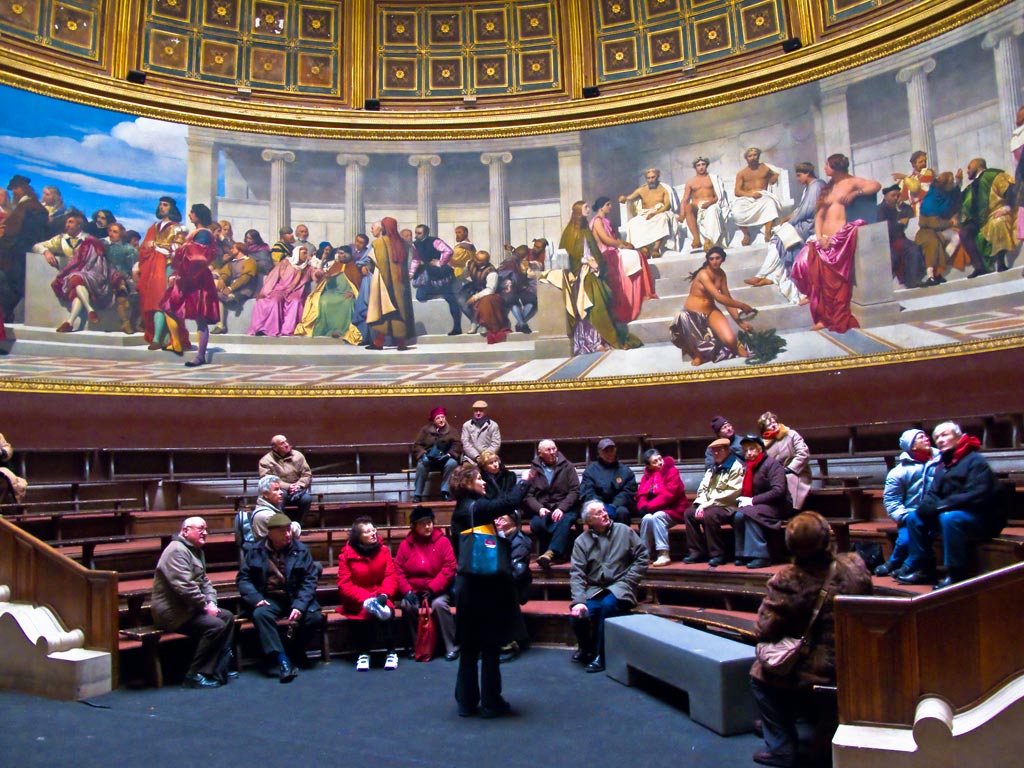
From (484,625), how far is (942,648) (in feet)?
8.55

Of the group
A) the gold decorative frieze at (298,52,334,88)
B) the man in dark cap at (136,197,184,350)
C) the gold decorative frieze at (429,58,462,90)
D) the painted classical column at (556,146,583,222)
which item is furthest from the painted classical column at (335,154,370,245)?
the painted classical column at (556,146,583,222)

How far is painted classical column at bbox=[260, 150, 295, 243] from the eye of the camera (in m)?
12.9

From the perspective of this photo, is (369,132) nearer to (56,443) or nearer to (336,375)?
(336,375)

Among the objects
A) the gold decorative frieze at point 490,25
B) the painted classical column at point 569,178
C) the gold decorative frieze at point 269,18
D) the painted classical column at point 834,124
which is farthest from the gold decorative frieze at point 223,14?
the painted classical column at point 834,124

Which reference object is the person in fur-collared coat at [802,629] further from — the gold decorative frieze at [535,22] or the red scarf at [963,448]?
the gold decorative frieze at [535,22]

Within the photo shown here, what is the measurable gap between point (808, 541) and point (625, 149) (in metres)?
9.55

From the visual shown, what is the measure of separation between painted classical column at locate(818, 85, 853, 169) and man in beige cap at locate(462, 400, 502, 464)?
558cm

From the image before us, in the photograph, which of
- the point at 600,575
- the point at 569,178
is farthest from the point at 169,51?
the point at 600,575

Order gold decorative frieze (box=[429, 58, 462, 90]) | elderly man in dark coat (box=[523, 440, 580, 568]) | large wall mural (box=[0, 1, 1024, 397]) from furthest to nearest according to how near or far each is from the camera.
A: gold decorative frieze (box=[429, 58, 462, 90])
large wall mural (box=[0, 1, 1024, 397])
elderly man in dark coat (box=[523, 440, 580, 568])

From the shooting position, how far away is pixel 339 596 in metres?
7.80

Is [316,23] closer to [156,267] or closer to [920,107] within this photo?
[156,267]

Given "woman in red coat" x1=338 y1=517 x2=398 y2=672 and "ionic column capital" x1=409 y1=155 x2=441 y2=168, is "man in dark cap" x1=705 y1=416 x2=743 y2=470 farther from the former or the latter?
"ionic column capital" x1=409 y1=155 x2=441 y2=168

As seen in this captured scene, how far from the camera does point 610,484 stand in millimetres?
8484

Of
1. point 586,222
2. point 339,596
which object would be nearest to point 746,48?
point 586,222
